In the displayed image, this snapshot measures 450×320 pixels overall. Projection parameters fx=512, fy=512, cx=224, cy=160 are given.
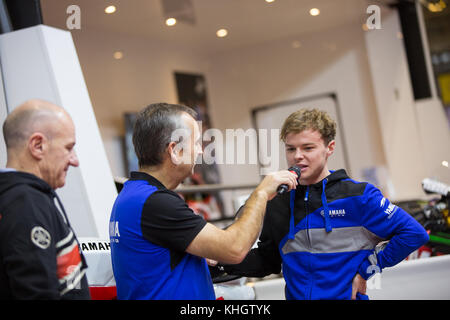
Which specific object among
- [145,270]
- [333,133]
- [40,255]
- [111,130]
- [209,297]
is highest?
[111,130]

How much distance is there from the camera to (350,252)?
1.91 m

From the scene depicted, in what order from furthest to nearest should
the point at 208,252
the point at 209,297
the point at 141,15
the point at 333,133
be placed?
1. the point at 141,15
2. the point at 333,133
3. the point at 209,297
4. the point at 208,252

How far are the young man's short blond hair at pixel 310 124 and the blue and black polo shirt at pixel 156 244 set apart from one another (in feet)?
1.96

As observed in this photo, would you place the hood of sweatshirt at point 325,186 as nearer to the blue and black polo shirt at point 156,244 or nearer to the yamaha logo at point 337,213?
the yamaha logo at point 337,213

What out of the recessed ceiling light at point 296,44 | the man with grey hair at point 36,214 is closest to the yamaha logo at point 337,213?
the man with grey hair at point 36,214

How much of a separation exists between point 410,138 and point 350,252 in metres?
6.62

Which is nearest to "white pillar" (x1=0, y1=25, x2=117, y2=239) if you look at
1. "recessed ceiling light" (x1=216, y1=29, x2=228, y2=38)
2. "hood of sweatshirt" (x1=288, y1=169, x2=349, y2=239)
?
"hood of sweatshirt" (x1=288, y1=169, x2=349, y2=239)

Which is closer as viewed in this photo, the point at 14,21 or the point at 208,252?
the point at 208,252

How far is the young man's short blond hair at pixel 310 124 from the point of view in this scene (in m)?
1.99

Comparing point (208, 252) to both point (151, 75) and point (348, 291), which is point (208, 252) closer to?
point (348, 291)

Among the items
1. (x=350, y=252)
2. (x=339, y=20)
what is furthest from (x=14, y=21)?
(x=339, y=20)

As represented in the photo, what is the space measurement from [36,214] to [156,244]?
0.43m

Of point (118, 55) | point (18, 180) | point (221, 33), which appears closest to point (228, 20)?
point (221, 33)

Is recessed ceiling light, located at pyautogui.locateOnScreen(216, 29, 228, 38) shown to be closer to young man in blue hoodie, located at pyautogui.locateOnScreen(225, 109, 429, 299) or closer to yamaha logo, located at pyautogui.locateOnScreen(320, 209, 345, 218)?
young man in blue hoodie, located at pyautogui.locateOnScreen(225, 109, 429, 299)
